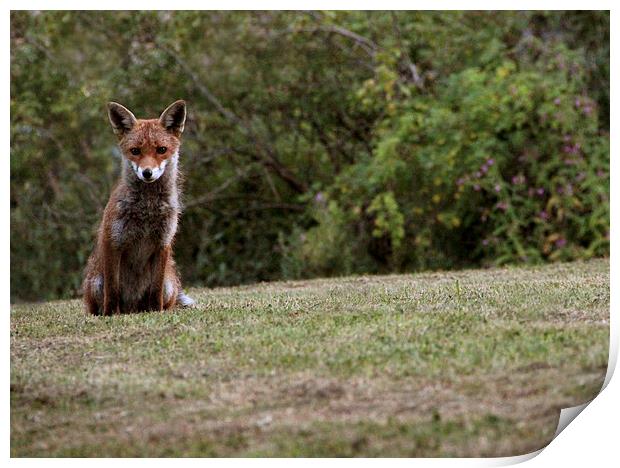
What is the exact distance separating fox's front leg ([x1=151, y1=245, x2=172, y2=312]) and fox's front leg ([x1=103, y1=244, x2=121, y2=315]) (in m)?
0.21

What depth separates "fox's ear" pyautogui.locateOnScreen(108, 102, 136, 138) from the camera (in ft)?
17.2

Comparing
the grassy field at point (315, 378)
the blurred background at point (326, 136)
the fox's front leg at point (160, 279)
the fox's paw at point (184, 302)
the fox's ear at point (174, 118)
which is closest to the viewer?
the grassy field at point (315, 378)

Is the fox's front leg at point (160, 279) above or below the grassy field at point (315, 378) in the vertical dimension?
above

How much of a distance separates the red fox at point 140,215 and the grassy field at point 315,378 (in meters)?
0.20

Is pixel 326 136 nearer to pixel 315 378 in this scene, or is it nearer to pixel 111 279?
pixel 111 279

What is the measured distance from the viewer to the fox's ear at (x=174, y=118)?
17.4ft

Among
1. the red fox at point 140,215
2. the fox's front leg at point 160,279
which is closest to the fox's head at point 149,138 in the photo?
the red fox at point 140,215

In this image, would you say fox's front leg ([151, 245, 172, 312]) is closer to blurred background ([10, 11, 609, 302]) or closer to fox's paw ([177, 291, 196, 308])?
fox's paw ([177, 291, 196, 308])

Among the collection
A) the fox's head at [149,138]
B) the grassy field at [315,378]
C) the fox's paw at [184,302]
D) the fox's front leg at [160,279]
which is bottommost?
the grassy field at [315,378]

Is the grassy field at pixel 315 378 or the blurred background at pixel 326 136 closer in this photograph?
the grassy field at pixel 315 378

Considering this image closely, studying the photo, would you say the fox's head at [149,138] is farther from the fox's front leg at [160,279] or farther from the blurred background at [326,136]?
the blurred background at [326,136]

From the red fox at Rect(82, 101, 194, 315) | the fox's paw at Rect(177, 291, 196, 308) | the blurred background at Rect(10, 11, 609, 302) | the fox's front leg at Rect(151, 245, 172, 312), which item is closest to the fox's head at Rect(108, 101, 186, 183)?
the red fox at Rect(82, 101, 194, 315)

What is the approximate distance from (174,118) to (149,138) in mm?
203

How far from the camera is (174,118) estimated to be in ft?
17.5
